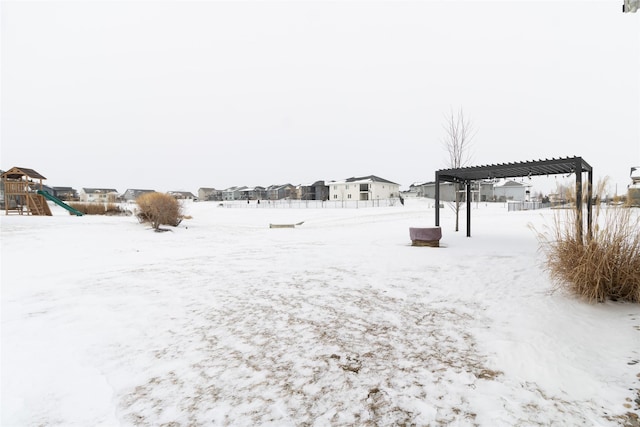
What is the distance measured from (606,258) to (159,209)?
65.7 feet

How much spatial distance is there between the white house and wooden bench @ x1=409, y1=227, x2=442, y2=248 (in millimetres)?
48905

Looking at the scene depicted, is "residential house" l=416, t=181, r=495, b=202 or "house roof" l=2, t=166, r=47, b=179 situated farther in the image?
"residential house" l=416, t=181, r=495, b=202

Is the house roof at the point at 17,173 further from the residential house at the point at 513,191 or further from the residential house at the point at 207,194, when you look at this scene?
the residential house at the point at 207,194

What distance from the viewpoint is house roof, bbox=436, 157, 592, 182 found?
867 cm

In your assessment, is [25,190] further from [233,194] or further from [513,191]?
[513,191]

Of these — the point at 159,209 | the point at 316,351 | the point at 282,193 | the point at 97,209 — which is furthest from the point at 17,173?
the point at 282,193

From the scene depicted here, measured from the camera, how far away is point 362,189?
60.5 metres

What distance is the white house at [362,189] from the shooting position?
2352 inches

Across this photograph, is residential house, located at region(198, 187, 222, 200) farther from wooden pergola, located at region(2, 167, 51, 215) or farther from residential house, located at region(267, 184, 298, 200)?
wooden pergola, located at region(2, 167, 51, 215)

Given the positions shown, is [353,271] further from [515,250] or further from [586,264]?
[515,250]

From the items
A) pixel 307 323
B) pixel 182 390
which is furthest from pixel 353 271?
pixel 182 390

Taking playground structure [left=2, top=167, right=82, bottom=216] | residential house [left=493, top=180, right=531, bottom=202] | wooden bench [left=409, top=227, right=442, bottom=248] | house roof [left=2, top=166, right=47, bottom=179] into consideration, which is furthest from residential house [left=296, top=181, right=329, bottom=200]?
wooden bench [left=409, top=227, right=442, bottom=248]

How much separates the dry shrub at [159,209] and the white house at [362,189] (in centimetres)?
4403

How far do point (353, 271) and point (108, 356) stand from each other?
16.7 feet
